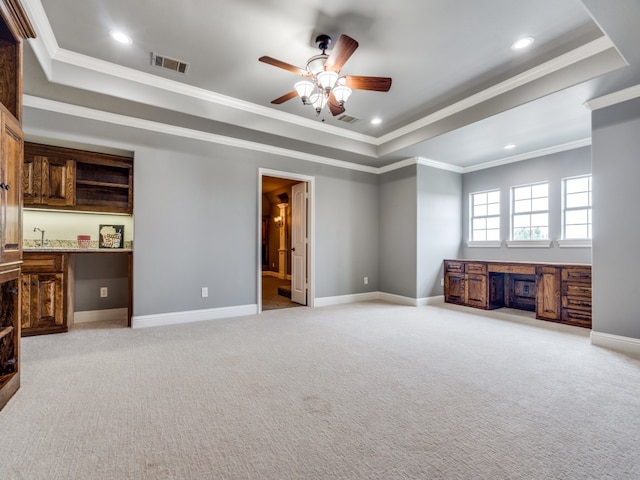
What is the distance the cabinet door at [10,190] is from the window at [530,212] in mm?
6558

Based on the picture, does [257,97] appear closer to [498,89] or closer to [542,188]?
[498,89]

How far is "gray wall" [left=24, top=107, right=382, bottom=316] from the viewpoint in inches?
160

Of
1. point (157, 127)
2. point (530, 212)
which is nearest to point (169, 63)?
point (157, 127)

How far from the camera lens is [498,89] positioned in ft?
12.2

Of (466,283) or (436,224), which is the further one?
(436,224)

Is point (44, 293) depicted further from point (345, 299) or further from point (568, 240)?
point (568, 240)

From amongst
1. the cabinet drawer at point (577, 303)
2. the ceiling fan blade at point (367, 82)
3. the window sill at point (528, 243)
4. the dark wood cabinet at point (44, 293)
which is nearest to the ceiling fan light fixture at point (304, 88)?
the ceiling fan blade at point (367, 82)

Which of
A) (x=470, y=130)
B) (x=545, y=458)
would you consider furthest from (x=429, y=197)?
(x=545, y=458)

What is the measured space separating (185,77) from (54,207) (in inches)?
91.7

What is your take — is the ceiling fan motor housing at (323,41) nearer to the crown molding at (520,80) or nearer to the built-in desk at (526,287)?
the crown molding at (520,80)

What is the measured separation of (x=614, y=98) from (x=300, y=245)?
4.59 m

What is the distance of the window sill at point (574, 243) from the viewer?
469 cm

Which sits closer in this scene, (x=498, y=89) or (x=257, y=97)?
(x=498, y=89)

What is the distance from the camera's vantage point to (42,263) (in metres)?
3.62
